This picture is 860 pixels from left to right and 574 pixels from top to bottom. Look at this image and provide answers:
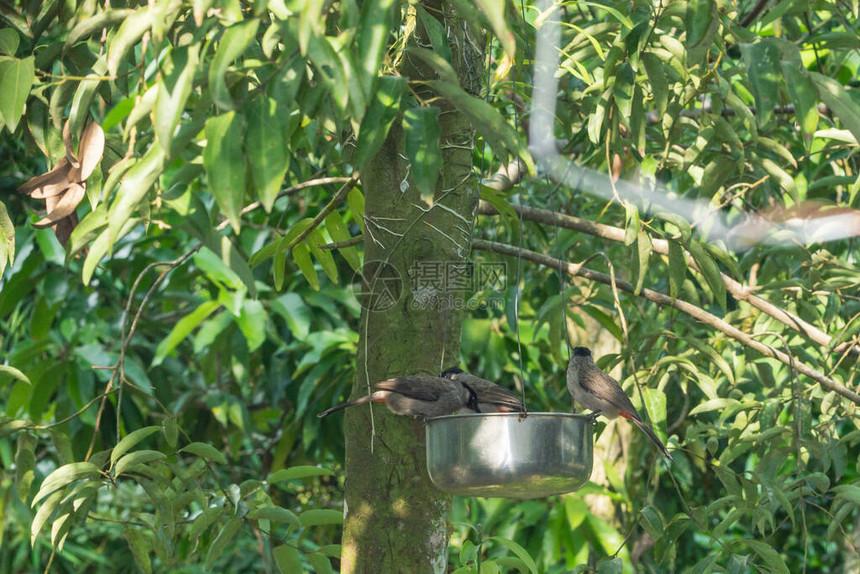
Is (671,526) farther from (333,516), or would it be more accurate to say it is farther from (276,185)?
(276,185)

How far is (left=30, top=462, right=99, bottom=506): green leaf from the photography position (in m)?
2.17

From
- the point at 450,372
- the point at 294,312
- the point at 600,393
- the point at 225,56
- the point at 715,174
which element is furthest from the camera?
the point at 294,312

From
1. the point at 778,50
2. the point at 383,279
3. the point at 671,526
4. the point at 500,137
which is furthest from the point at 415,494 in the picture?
the point at 778,50

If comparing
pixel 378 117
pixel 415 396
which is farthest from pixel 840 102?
pixel 415 396

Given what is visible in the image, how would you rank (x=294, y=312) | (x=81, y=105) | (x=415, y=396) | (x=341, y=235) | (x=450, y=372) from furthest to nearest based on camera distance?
(x=294, y=312) < (x=341, y=235) < (x=450, y=372) < (x=415, y=396) < (x=81, y=105)

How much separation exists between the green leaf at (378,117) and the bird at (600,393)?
134 centimetres

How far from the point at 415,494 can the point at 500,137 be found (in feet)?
3.69

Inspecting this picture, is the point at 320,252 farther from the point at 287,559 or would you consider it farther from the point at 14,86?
the point at 14,86

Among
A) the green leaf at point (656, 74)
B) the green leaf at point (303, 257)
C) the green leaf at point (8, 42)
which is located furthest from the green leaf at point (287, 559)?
the green leaf at point (656, 74)

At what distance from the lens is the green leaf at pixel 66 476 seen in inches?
85.6

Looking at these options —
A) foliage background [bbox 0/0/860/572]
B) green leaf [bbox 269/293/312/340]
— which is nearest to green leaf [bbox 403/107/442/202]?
foliage background [bbox 0/0/860/572]

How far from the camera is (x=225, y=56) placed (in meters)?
1.27

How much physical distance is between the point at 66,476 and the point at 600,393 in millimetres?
1377

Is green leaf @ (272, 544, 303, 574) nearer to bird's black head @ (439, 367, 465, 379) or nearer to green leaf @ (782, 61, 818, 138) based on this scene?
bird's black head @ (439, 367, 465, 379)
